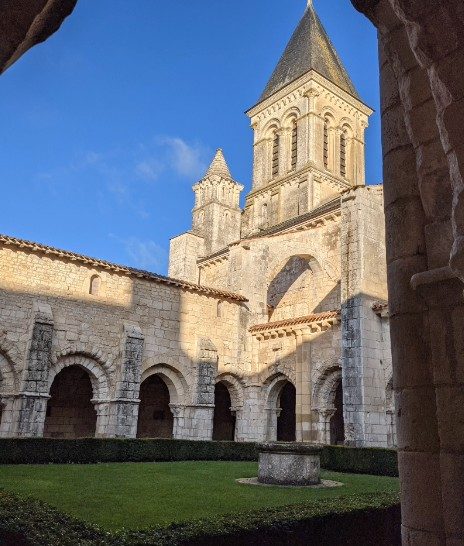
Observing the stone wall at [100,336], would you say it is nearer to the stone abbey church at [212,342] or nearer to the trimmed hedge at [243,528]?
the stone abbey church at [212,342]

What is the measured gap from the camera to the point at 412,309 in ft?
10.5

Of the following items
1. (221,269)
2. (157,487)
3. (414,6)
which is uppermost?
(221,269)

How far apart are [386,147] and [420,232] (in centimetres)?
83

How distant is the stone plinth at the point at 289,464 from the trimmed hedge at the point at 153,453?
3341mm

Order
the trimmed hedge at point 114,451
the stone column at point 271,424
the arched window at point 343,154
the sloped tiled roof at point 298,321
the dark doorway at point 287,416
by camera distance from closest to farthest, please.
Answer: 1. the trimmed hedge at point 114,451
2. the sloped tiled roof at point 298,321
3. the stone column at point 271,424
4. the dark doorway at point 287,416
5. the arched window at point 343,154

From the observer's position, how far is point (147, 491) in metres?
7.11

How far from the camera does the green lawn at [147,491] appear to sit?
5.39 m

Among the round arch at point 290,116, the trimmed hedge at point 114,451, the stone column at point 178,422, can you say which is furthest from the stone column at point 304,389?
the round arch at point 290,116

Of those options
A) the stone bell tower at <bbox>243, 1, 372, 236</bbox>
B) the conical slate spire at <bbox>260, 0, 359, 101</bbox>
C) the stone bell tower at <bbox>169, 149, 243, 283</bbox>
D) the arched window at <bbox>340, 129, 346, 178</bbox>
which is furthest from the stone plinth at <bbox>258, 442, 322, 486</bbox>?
the conical slate spire at <bbox>260, 0, 359, 101</bbox>

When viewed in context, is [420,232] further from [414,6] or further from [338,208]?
[338,208]

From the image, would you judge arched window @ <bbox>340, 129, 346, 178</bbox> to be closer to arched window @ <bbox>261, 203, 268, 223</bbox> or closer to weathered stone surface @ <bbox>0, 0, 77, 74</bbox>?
arched window @ <bbox>261, 203, 268, 223</bbox>

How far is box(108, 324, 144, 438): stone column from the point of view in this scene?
1463 centimetres

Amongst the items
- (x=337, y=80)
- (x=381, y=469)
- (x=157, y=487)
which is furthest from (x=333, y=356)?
(x=337, y=80)

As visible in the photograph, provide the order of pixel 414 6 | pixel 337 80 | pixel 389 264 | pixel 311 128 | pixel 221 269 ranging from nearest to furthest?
1. pixel 414 6
2. pixel 389 264
3. pixel 221 269
4. pixel 311 128
5. pixel 337 80
